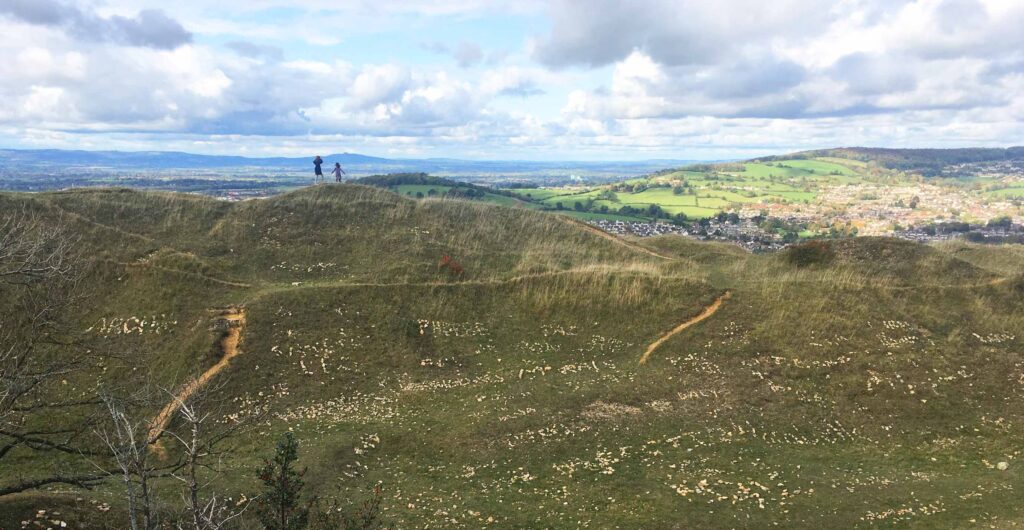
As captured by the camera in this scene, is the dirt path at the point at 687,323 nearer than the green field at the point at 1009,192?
Yes

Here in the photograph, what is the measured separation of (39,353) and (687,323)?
37.1 m

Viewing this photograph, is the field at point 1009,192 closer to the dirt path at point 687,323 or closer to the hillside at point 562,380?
the hillside at point 562,380

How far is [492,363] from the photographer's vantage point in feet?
107

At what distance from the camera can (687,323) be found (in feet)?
119

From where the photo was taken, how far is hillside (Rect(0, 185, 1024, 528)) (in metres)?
21.0

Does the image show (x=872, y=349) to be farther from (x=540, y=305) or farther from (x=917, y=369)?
(x=540, y=305)

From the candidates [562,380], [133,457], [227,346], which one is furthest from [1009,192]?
[133,457]

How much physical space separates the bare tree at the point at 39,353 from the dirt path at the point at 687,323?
27.1 meters

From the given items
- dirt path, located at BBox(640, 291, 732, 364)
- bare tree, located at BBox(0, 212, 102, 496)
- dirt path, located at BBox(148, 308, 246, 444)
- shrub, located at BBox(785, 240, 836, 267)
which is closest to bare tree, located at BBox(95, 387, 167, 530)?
bare tree, located at BBox(0, 212, 102, 496)

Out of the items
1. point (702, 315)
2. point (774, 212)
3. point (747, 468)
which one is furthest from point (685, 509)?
point (774, 212)

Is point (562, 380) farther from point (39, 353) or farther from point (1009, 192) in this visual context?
point (1009, 192)

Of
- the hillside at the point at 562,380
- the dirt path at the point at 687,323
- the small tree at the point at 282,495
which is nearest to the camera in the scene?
the small tree at the point at 282,495

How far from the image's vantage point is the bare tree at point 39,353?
1276 centimetres

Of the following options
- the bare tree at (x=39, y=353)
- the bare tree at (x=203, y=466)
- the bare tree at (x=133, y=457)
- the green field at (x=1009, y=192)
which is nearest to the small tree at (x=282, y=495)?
the bare tree at (x=203, y=466)
